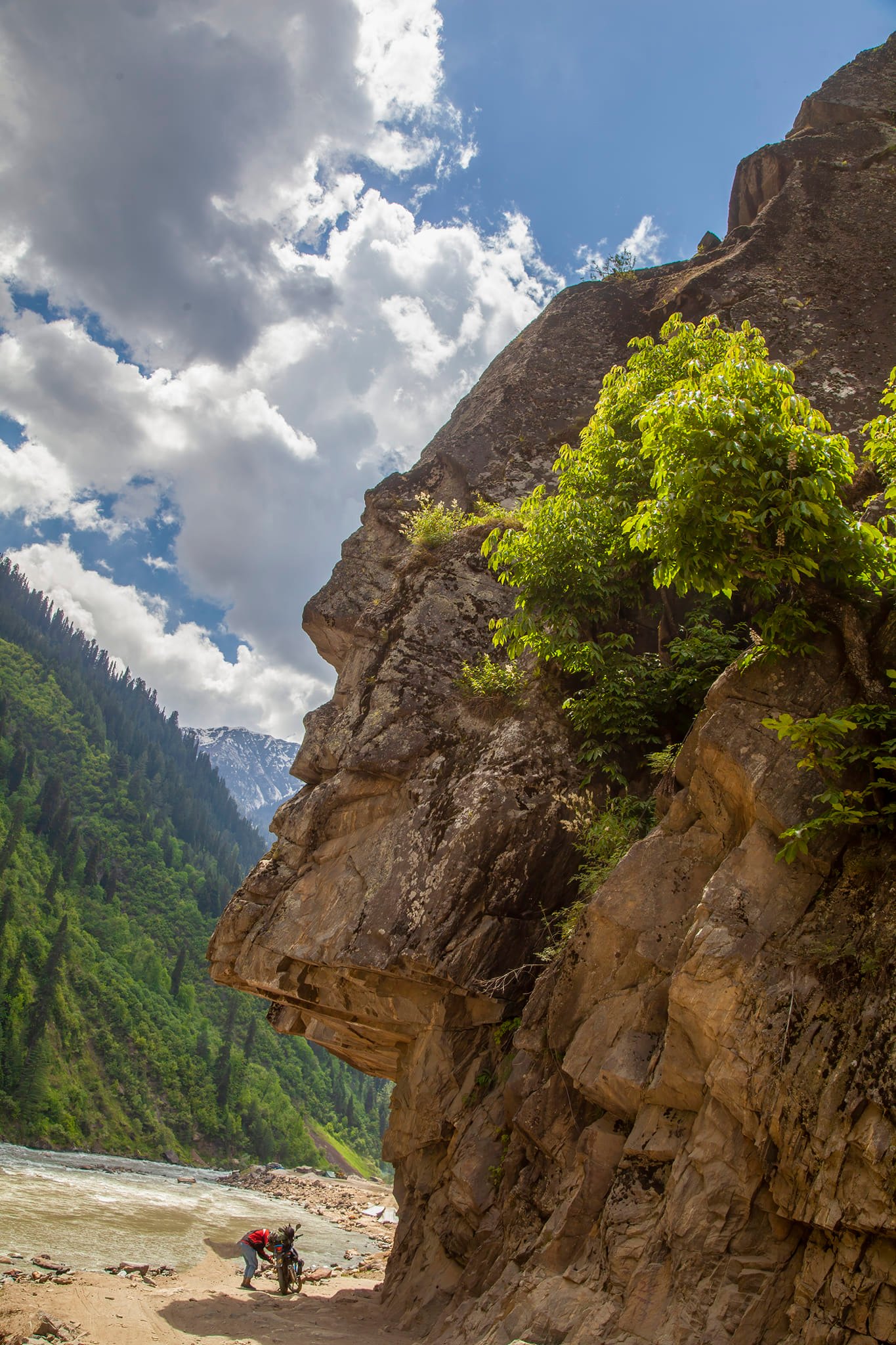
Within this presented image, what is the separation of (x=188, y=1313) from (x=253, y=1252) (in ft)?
15.0

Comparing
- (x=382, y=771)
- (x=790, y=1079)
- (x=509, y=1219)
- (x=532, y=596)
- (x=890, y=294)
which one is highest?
(x=890, y=294)

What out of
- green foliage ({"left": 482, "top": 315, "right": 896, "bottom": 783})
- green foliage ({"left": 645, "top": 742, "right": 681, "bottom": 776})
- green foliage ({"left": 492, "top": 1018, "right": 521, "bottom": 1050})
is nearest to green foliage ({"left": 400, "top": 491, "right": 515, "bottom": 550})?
green foliage ({"left": 482, "top": 315, "right": 896, "bottom": 783})

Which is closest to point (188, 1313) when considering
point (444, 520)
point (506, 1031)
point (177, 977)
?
point (506, 1031)

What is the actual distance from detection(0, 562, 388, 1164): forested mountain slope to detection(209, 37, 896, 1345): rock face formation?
2852 inches

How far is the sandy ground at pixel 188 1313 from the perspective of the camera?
12.0 meters

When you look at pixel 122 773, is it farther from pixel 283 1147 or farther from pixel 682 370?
pixel 682 370

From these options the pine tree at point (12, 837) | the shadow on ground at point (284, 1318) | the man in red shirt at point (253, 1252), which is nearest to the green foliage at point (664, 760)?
the shadow on ground at point (284, 1318)

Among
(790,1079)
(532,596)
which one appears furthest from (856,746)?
(532,596)

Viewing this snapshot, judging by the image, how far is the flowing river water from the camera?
2280 centimetres

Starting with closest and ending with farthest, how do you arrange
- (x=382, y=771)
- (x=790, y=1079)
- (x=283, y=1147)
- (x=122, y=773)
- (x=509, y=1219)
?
(x=790, y=1079) → (x=509, y=1219) → (x=382, y=771) → (x=283, y=1147) → (x=122, y=773)

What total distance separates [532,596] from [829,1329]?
11070mm

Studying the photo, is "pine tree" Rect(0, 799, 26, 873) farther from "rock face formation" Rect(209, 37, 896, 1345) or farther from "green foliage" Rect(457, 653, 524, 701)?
"green foliage" Rect(457, 653, 524, 701)

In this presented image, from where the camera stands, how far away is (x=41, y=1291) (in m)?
14.3

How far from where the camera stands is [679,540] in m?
8.98
